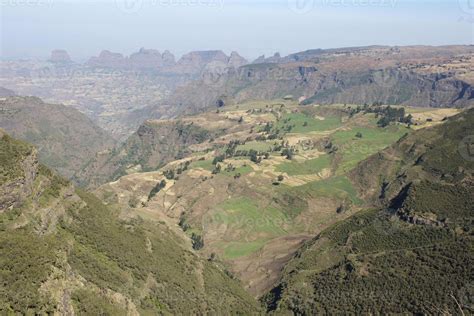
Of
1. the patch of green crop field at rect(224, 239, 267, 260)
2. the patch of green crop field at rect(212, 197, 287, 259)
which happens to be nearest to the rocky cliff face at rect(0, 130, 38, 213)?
the patch of green crop field at rect(224, 239, 267, 260)

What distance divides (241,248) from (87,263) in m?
70.9

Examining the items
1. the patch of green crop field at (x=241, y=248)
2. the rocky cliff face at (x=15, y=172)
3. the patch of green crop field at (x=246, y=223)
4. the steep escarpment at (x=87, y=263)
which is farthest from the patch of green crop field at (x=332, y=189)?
the rocky cliff face at (x=15, y=172)

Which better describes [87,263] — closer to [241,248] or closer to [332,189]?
[241,248]

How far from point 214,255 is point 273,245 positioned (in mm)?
19139

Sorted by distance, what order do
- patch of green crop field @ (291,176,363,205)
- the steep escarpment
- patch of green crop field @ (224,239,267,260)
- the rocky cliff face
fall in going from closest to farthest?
the steep escarpment, the rocky cliff face, patch of green crop field @ (224,239,267,260), patch of green crop field @ (291,176,363,205)

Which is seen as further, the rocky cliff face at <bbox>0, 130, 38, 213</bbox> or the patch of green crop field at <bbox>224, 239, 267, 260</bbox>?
the patch of green crop field at <bbox>224, 239, 267, 260</bbox>

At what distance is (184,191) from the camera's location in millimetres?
198750

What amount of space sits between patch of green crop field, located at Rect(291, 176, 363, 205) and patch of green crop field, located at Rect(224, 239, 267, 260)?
29877 mm

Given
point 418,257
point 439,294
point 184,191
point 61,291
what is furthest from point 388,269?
point 184,191

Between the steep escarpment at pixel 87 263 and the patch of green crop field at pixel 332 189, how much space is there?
62.7 m

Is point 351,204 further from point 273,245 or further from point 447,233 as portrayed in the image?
point 447,233

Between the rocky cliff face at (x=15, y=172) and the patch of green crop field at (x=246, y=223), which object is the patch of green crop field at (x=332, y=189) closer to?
the patch of green crop field at (x=246, y=223)

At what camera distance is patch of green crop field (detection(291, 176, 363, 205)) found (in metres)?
176

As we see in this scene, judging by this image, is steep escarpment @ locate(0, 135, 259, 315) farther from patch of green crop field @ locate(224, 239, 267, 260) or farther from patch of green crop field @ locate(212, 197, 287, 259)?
patch of green crop field @ locate(212, 197, 287, 259)
